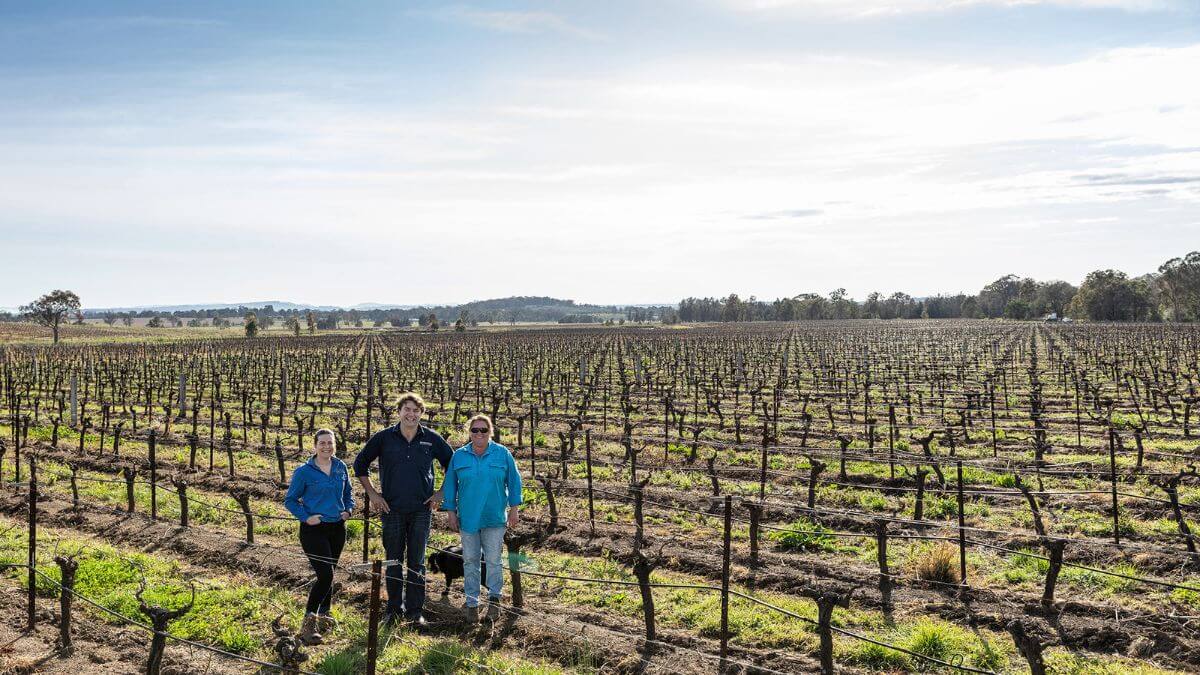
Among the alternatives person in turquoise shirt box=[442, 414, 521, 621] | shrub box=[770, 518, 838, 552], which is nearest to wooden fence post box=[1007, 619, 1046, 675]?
person in turquoise shirt box=[442, 414, 521, 621]

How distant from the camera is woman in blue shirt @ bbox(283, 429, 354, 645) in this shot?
6.87 meters

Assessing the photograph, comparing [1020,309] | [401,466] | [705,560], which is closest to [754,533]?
[705,560]

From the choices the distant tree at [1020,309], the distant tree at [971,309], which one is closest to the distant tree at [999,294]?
the distant tree at [971,309]

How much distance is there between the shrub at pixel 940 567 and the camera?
29.0 feet

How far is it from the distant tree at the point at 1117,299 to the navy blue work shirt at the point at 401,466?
10901cm

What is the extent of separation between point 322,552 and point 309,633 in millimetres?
742

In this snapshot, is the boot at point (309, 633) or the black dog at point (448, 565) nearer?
the boot at point (309, 633)

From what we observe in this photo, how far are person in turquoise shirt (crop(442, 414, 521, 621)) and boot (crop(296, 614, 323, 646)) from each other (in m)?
1.30

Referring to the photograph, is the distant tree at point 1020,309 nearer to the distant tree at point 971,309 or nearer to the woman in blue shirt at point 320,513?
the distant tree at point 971,309

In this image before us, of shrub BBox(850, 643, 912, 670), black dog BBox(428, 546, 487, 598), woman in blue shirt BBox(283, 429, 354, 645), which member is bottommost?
shrub BBox(850, 643, 912, 670)

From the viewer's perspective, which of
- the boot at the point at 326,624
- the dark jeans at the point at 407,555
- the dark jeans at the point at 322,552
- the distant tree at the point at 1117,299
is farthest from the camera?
the distant tree at the point at 1117,299

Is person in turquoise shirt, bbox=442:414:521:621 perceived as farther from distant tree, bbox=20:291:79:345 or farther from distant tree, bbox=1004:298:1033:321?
distant tree, bbox=1004:298:1033:321

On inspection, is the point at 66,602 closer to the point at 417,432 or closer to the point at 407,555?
the point at 407,555

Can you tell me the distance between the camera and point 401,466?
277 inches
